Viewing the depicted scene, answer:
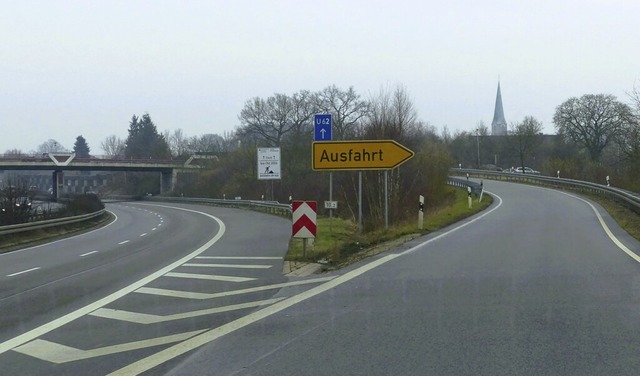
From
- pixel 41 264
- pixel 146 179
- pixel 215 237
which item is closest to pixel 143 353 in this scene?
pixel 41 264

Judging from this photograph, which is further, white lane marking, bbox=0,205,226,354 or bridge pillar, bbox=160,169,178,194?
bridge pillar, bbox=160,169,178,194

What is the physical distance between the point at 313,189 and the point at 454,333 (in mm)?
51784

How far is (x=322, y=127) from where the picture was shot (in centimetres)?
2208

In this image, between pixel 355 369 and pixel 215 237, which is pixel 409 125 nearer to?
pixel 215 237

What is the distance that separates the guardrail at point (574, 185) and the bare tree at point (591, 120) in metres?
11.7

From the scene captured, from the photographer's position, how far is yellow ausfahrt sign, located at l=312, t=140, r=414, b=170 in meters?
22.0

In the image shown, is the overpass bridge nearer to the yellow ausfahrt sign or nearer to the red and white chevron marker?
the yellow ausfahrt sign

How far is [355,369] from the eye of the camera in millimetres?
6820

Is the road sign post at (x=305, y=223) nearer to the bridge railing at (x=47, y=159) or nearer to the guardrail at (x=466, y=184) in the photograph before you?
the guardrail at (x=466, y=184)

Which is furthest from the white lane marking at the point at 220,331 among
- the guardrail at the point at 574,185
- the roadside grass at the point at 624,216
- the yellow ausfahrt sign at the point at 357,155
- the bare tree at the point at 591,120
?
the bare tree at the point at 591,120

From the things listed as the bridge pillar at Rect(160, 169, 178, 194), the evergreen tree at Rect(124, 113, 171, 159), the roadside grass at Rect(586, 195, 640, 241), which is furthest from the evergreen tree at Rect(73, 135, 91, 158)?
the roadside grass at Rect(586, 195, 640, 241)

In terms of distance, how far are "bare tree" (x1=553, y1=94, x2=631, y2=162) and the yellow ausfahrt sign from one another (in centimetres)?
6405

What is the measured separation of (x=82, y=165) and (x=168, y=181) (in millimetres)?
16942

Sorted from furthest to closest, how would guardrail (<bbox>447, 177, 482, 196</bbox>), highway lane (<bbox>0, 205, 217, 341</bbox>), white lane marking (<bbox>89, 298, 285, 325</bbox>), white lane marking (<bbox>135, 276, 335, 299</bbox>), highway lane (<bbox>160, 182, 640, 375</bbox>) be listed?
guardrail (<bbox>447, 177, 482, 196</bbox>)
white lane marking (<bbox>135, 276, 335, 299</bbox>)
highway lane (<bbox>0, 205, 217, 341</bbox>)
white lane marking (<bbox>89, 298, 285, 325</bbox>)
highway lane (<bbox>160, 182, 640, 375</bbox>)
